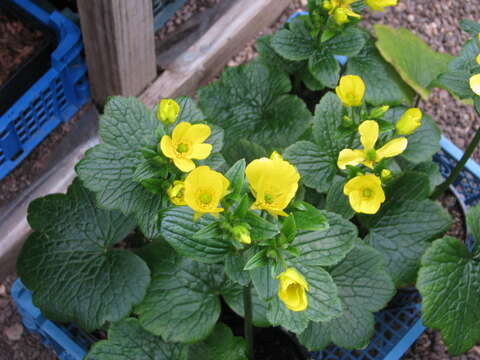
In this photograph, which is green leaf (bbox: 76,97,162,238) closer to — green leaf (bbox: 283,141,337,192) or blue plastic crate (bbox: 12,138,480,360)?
green leaf (bbox: 283,141,337,192)

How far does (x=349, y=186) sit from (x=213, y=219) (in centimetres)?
30

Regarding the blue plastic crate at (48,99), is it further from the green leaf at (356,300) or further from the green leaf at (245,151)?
the green leaf at (356,300)

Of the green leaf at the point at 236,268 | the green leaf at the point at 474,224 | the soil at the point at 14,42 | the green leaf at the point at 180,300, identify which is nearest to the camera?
the green leaf at the point at 236,268

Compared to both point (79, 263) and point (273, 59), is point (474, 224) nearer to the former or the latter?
point (273, 59)

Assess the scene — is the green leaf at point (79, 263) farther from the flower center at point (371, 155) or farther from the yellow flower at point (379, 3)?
the yellow flower at point (379, 3)

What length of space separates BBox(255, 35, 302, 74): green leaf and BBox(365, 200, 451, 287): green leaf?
0.55 metres

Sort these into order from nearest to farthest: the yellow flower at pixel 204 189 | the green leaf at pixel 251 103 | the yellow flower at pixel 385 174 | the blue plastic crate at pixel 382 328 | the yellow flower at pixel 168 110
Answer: the yellow flower at pixel 204 189, the yellow flower at pixel 168 110, the yellow flower at pixel 385 174, the blue plastic crate at pixel 382 328, the green leaf at pixel 251 103

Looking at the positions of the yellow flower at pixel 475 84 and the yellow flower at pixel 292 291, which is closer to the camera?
the yellow flower at pixel 292 291

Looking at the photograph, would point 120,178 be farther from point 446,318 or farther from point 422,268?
point 446,318

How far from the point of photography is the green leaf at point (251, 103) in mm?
1765

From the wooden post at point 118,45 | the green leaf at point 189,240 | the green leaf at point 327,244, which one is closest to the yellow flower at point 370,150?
the green leaf at point 327,244

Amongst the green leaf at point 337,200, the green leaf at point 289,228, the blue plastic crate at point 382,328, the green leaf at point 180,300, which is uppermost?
the green leaf at point 289,228

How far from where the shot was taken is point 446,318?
4.69ft

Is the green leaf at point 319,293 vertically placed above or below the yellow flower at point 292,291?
below
